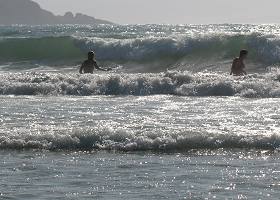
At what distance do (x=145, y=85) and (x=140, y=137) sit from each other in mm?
9633

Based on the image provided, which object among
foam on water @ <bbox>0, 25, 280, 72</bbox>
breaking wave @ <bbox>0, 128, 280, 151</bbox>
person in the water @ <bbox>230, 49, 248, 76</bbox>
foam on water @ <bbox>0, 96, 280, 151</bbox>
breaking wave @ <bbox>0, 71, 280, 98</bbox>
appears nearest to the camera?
breaking wave @ <bbox>0, 128, 280, 151</bbox>

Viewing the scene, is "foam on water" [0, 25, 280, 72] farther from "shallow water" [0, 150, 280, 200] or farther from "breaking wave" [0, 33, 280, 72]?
"shallow water" [0, 150, 280, 200]

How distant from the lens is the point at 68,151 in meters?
11.1

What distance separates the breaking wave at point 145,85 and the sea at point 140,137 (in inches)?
1.1

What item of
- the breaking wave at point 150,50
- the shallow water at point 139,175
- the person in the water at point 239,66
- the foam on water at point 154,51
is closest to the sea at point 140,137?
the shallow water at point 139,175

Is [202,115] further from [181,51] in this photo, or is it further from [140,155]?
[181,51]

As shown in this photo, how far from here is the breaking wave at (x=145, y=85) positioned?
1983 cm

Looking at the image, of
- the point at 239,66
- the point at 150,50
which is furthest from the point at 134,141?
the point at 150,50

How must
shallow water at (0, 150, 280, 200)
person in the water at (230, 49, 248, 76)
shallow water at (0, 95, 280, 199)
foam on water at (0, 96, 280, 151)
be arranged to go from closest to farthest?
shallow water at (0, 150, 280, 200), shallow water at (0, 95, 280, 199), foam on water at (0, 96, 280, 151), person in the water at (230, 49, 248, 76)

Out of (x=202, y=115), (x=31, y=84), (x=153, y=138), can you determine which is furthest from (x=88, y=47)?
(x=153, y=138)

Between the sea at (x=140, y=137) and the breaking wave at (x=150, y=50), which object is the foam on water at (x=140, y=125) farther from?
the breaking wave at (x=150, y=50)

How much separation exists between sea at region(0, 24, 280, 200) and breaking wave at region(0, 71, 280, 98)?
0.09ft

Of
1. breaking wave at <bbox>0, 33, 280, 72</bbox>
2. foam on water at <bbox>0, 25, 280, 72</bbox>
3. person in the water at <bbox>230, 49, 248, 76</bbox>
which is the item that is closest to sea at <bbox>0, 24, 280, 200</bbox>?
person in the water at <bbox>230, 49, 248, 76</bbox>

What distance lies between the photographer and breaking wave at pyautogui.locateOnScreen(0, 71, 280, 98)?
19.8 meters
